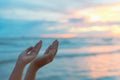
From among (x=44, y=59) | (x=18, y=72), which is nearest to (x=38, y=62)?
(x=44, y=59)

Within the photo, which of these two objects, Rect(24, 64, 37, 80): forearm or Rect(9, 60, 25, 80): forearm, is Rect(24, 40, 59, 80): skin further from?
Rect(9, 60, 25, 80): forearm

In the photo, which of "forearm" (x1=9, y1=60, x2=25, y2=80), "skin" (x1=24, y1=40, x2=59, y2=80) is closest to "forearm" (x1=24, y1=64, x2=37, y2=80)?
"skin" (x1=24, y1=40, x2=59, y2=80)

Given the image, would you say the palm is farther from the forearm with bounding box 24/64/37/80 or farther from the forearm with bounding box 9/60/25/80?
the forearm with bounding box 9/60/25/80

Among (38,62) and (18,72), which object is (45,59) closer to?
(38,62)

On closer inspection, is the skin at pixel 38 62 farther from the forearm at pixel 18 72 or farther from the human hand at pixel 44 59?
the forearm at pixel 18 72

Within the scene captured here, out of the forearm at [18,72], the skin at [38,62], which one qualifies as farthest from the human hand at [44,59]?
the forearm at [18,72]

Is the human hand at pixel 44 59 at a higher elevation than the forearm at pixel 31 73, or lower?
higher

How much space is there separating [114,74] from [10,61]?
3162mm

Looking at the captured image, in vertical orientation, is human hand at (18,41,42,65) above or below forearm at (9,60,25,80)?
above

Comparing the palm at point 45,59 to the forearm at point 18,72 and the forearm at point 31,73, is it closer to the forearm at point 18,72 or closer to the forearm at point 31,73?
the forearm at point 31,73

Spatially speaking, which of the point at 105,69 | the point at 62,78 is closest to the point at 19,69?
the point at 62,78

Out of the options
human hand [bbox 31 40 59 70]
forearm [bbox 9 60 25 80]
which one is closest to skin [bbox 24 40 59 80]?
human hand [bbox 31 40 59 70]

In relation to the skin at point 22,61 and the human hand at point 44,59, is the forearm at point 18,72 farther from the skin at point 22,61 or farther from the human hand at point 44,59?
the human hand at point 44,59

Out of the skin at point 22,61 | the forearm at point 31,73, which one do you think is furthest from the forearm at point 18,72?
the forearm at point 31,73
